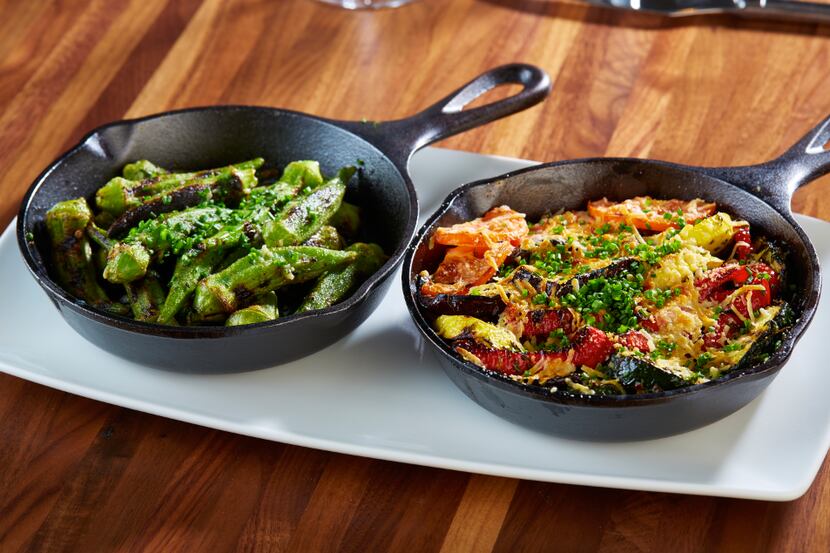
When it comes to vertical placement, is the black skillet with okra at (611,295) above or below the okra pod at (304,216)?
below

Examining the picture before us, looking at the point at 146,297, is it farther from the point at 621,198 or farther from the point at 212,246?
the point at 621,198

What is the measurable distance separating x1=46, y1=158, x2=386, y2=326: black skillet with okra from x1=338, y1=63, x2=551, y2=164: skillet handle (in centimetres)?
14

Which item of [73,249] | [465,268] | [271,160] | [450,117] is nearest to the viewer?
[465,268]

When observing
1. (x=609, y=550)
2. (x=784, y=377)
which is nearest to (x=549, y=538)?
(x=609, y=550)

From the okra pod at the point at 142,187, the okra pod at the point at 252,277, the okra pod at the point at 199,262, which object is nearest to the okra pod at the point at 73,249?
the okra pod at the point at 142,187

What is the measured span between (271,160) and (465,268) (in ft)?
2.69

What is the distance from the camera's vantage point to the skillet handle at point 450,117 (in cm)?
291

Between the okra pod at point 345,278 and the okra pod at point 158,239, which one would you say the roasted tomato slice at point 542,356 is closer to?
the okra pod at point 345,278

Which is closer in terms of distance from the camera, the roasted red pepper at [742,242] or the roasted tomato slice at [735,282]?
the roasted tomato slice at [735,282]

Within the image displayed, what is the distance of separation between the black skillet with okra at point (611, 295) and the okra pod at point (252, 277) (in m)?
0.30

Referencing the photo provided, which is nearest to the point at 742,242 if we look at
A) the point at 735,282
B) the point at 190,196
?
the point at 735,282

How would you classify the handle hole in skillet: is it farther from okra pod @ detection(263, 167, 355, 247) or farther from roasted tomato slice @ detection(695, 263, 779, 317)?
roasted tomato slice @ detection(695, 263, 779, 317)

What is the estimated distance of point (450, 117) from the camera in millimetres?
2990

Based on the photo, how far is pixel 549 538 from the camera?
2242 mm
